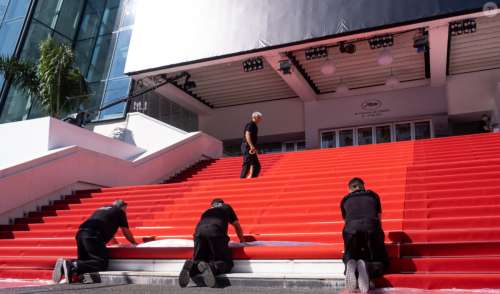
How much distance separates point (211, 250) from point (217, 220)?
1.17 feet

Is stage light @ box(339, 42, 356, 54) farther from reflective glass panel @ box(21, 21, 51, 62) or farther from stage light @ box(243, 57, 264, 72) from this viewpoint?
reflective glass panel @ box(21, 21, 51, 62)

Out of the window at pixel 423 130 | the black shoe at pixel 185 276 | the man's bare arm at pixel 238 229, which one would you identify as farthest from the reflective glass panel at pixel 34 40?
the black shoe at pixel 185 276

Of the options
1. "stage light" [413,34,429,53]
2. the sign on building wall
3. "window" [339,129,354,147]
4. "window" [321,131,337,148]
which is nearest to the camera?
the sign on building wall

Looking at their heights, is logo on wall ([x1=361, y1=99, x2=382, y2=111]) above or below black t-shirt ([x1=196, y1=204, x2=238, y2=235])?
above

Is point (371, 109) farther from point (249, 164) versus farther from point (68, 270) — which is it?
point (68, 270)

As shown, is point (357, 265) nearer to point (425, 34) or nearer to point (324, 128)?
point (425, 34)

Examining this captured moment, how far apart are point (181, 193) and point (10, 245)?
124 inches

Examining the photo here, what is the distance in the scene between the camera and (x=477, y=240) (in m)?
5.38

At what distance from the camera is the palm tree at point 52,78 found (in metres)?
14.5

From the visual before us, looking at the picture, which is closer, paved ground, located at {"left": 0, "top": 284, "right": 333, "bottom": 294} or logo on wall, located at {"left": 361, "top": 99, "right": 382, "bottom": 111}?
paved ground, located at {"left": 0, "top": 284, "right": 333, "bottom": 294}

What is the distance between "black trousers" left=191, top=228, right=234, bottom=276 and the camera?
5443mm

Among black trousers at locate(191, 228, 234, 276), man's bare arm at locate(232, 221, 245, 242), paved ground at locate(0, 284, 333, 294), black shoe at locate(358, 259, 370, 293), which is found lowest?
paved ground at locate(0, 284, 333, 294)

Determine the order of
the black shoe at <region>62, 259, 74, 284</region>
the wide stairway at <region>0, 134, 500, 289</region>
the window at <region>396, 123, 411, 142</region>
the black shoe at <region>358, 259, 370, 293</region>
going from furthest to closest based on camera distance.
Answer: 1. the window at <region>396, 123, 411, 142</region>
2. the black shoe at <region>62, 259, 74, 284</region>
3. the wide stairway at <region>0, 134, 500, 289</region>
4. the black shoe at <region>358, 259, 370, 293</region>

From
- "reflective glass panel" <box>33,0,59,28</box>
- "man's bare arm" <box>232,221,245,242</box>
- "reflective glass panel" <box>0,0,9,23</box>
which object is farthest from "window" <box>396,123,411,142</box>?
"reflective glass panel" <box>0,0,9,23</box>
